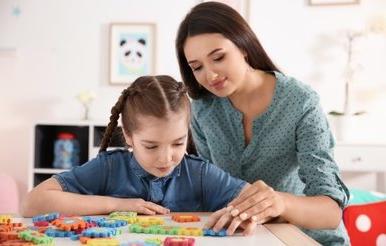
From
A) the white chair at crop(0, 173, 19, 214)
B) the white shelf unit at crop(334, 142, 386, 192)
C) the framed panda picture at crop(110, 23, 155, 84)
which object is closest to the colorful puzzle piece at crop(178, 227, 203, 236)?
the white shelf unit at crop(334, 142, 386, 192)

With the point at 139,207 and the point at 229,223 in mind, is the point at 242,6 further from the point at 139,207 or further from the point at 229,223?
the point at 229,223

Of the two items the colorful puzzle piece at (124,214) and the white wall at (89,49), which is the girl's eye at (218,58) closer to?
the colorful puzzle piece at (124,214)

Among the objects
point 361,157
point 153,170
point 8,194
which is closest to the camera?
point 153,170

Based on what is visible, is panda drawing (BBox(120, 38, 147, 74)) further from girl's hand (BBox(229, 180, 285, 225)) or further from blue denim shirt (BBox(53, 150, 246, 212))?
girl's hand (BBox(229, 180, 285, 225))

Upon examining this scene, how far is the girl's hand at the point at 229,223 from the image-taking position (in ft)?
3.09

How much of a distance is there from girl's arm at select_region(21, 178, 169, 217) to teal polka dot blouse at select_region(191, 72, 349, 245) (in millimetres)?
392

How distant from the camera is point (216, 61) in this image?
135cm

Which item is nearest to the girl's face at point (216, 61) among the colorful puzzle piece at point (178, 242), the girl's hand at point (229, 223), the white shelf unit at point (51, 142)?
the girl's hand at point (229, 223)

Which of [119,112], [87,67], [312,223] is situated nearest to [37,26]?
[87,67]

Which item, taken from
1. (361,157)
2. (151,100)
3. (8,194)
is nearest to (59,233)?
(151,100)

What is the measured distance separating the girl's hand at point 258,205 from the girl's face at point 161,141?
0.23 m

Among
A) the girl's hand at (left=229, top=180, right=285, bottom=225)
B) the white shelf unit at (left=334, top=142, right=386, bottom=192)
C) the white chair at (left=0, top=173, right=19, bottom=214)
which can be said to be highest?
the girl's hand at (left=229, top=180, right=285, bottom=225)

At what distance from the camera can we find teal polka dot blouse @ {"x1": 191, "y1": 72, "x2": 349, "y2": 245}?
4.27 feet

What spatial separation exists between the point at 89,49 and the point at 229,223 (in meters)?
2.77
